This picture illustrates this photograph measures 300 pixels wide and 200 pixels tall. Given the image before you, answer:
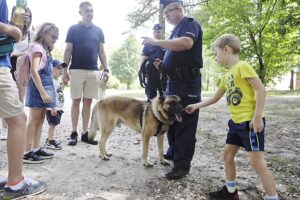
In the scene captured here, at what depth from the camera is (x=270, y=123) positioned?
8570mm

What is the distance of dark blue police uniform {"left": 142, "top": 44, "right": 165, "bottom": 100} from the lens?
264 inches

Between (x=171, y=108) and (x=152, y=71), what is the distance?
2634 millimetres

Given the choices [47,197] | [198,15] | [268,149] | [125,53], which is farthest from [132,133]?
[125,53]

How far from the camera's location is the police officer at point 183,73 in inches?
160

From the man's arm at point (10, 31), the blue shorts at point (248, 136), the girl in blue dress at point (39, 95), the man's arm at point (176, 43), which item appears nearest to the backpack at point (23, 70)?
the girl in blue dress at point (39, 95)

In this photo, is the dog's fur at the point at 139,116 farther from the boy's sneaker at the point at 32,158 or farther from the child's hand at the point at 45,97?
the child's hand at the point at 45,97

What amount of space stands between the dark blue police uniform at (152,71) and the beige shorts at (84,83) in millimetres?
1292

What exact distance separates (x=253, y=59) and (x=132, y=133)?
18206mm

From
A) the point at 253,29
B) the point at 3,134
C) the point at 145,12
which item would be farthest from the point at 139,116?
the point at 253,29

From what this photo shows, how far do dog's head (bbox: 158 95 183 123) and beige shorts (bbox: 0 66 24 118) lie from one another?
1976mm

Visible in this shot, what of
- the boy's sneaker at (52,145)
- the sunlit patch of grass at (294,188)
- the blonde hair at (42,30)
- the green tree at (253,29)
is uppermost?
the green tree at (253,29)

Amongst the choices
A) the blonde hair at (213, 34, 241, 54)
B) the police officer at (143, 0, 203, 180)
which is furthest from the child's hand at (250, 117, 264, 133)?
the police officer at (143, 0, 203, 180)

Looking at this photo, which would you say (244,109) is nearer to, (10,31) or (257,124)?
(257,124)

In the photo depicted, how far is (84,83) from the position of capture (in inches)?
230
